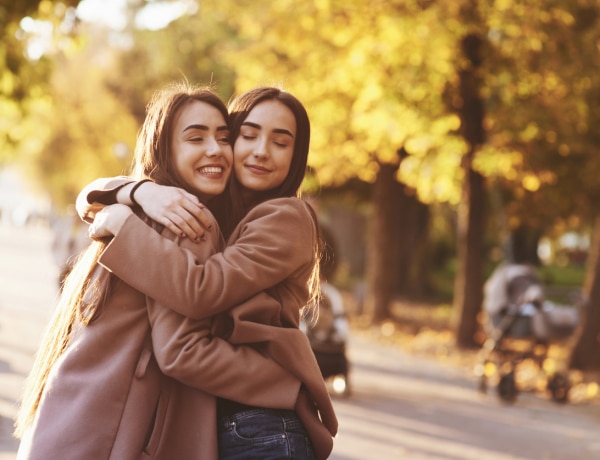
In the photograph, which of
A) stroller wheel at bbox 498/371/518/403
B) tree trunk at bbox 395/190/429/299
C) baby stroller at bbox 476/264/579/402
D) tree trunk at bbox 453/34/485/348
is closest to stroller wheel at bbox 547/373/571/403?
baby stroller at bbox 476/264/579/402

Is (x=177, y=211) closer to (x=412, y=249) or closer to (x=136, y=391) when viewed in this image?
(x=136, y=391)

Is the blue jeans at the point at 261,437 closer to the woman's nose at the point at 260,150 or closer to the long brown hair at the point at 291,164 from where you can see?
the long brown hair at the point at 291,164

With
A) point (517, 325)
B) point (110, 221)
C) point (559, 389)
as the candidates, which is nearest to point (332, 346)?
point (517, 325)

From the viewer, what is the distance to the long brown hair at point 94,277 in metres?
3.18

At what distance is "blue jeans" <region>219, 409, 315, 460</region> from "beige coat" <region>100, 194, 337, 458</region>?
0.10 metres

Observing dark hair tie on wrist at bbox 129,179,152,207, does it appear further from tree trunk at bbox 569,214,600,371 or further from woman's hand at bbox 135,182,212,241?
tree trunk at bbox 569,214,600,371

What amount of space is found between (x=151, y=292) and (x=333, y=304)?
916 cm

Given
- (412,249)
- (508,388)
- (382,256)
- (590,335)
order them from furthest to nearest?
(412,249) < (382,256) < (590,335) < (508,388)

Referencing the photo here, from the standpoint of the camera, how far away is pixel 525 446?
9656mm

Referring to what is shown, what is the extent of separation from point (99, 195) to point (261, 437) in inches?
38.5

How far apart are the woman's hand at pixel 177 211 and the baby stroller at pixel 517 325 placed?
949 cm

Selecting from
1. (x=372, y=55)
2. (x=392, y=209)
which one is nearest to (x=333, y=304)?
(x=372, y=55)

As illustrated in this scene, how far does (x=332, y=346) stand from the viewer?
37.9 ft

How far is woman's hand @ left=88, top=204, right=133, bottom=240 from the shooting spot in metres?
3.20
